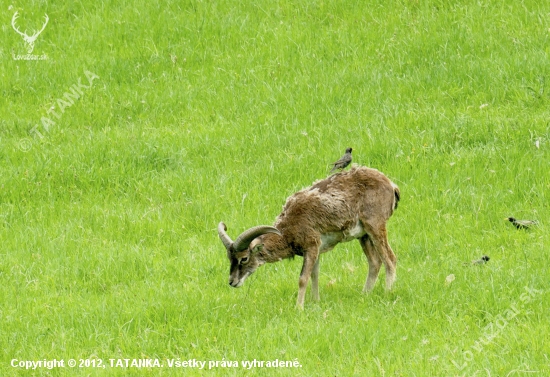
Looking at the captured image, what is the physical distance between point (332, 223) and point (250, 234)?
3.56ft

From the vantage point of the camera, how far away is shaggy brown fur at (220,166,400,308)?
35.4 feet

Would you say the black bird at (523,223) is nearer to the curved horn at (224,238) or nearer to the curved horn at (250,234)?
the curved horn at (250,234)

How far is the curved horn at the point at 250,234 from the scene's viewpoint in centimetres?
1020

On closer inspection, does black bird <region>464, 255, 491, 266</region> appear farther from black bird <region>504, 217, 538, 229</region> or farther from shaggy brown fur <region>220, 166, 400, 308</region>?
black bird <region>504, 217, 538, 229</region>

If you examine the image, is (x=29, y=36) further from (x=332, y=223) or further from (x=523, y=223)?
(x=523, y=223)

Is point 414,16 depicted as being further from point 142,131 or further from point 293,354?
point 293,354

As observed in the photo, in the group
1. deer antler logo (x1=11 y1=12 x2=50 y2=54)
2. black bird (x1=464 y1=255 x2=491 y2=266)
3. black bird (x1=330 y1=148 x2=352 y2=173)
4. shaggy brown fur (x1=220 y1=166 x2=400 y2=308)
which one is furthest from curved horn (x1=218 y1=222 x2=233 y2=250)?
deer antler logo (x1=11 y1=12 x2=50 y2=54)

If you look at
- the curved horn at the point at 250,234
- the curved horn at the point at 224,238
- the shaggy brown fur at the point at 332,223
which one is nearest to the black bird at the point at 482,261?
the shaggy brown fur at the point at 332,223

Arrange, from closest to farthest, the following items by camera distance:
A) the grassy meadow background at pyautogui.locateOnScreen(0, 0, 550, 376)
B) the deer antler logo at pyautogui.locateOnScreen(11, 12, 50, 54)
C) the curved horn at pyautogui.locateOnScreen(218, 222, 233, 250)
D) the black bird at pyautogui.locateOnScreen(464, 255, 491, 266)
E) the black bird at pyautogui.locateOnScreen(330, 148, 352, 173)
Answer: the grassy meadow background at pyautogui.locateOnScreen(0, 0, 550, 376) → the curved horn at pyautogui.locateOnScreen(218, 222, 233, 250) → the black bird at pyautogui.locateOnScreen(464, 255, 491, 266) → the black bird at pyautogui.locateOnScreen(330, 148, 352, 173) → the deer antler logo at pyautogui.locateOnScreen(11, 12, 50, 54)

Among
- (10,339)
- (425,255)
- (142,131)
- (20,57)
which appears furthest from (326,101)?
(10,339)

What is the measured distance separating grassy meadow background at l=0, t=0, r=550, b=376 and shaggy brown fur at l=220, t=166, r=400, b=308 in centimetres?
41

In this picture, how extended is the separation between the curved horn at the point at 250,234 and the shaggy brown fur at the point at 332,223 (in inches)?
11.8

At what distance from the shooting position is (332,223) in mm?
10812

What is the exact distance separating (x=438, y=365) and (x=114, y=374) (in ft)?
10.2
